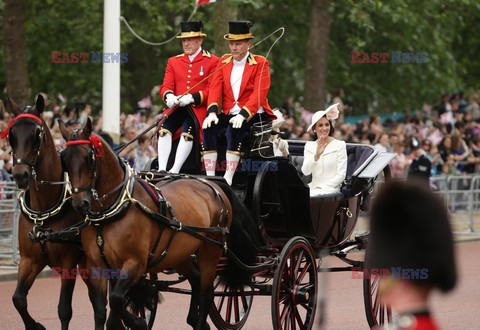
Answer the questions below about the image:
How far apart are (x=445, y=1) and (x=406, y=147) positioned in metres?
7.14

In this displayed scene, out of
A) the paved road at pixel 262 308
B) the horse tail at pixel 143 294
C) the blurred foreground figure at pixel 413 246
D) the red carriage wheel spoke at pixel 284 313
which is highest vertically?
the blurred foreground figure at pixel 413 246

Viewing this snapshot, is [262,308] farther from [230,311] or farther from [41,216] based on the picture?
[41,216]

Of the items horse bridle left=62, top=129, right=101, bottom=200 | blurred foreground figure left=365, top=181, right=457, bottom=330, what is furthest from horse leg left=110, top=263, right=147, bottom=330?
blurred foreground figure left=365, top=181, right=457, bottom=330

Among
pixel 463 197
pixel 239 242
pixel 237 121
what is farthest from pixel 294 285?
pixel 463 197

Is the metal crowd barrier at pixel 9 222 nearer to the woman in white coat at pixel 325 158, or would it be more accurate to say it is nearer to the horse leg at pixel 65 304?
the woman in white coat at pixel 325 158

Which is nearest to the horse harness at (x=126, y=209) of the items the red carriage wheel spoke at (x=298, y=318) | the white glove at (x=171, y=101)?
the red carriage wheel spoke at (x=298, y=318)

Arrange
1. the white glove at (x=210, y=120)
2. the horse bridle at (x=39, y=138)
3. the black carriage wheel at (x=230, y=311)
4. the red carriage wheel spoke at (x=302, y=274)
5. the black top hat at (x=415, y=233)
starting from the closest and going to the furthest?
1. the black top hat at (x=415, y=233)
2. the horse bridle at (x=39, y=138)
3. the red carriage wheel spoke at (x=302, y=274)
4. the white glove at (x=210, y=120)
5. the black carriage wheel at (x=230, y=311)

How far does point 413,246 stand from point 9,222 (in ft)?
34.4

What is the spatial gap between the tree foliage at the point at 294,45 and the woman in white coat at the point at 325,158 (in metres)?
13.3

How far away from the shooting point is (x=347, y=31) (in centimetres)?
2981

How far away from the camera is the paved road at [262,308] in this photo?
10352 mm

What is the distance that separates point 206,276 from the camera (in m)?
8.74

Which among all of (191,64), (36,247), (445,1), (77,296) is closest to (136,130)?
(77,296)

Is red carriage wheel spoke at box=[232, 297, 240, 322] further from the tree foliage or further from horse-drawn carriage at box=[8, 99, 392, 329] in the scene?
the tree foliage
